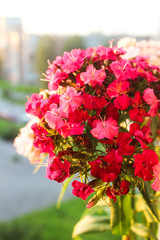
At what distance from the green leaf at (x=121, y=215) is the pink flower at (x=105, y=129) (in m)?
0.18

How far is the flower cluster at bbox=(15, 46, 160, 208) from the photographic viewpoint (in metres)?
0.43

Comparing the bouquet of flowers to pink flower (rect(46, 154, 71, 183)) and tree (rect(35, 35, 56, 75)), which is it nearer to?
pink flower (rect(46, 154, 71, 183))

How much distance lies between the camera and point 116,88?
0.46 metres

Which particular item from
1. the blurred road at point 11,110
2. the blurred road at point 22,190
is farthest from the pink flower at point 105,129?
the blurred road at point 11,110

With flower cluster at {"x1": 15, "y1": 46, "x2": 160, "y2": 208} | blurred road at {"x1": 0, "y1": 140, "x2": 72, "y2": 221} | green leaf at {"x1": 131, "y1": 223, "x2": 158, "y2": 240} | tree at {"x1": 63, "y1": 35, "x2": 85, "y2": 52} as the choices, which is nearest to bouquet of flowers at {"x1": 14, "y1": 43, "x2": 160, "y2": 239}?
flower cluster at {"x1": 15, "y1": 46, "x2": 160, "y2": 208}

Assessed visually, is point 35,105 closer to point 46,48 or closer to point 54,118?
point 54,118

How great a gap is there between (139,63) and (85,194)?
243mm

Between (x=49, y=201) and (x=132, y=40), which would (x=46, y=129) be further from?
(x=49, y=201)

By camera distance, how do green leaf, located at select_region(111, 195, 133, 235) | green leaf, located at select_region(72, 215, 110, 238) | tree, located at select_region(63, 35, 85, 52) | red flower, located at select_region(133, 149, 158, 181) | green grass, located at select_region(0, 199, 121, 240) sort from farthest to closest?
tree, located at select_region(63, 35, 85, 52), green grass, located at select_region(0, 199, 121, 240), green leaf, located at select_region(72, 215, 110, 238), green leaf, located at select_region(111, 195, 133, 235), red flower, located at select_region(133, 149, 158, 181)

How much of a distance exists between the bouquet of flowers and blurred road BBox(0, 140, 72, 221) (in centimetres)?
209

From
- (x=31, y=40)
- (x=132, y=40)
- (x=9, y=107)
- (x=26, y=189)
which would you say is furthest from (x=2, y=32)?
(x=132, y=40)

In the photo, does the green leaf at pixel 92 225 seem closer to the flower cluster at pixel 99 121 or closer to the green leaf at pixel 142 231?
the green leaf at pixel 142 231

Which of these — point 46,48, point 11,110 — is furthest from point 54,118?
point 46,48

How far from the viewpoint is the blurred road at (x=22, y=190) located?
269 centimetres
